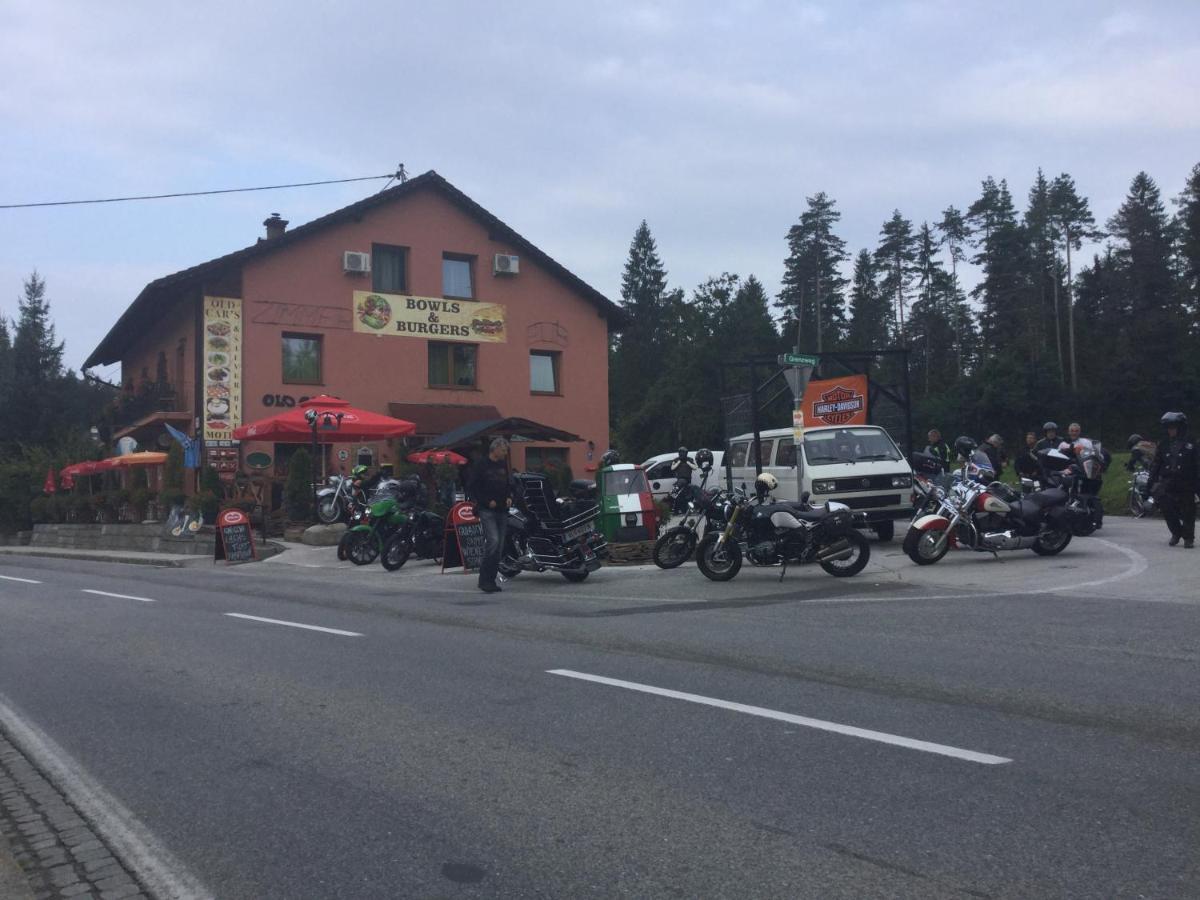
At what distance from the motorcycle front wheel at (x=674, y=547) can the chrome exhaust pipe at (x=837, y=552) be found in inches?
91.7

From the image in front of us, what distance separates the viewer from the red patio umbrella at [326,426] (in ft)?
73.6

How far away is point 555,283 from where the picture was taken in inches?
1420

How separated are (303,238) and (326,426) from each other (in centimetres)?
1096

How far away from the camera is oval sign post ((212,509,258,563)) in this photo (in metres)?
20.6

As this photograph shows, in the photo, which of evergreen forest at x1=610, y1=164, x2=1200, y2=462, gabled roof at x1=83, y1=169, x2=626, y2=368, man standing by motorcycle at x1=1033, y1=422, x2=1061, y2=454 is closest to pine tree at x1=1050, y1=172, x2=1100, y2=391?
evergreen forest at x1=610, y1=164, x2=1200, y2=462

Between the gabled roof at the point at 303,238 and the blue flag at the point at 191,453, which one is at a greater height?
the gabled roof at the point at 303,238

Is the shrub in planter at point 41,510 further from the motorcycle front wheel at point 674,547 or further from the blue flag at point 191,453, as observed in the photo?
the motorcycle front wheel at point 674,547

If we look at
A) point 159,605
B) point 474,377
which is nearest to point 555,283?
point 474,377

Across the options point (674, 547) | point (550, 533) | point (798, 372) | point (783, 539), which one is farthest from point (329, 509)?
point (783, 539)

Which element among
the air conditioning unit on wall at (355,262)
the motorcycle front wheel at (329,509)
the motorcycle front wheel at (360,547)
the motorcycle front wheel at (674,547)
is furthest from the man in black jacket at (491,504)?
the air conditioning unit on wall at (355,262)

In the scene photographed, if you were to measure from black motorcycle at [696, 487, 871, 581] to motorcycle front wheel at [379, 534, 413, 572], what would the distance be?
5.74 m

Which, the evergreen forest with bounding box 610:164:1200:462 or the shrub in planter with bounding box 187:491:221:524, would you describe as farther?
the evergreen forest with bounding box 610:164:1200:462

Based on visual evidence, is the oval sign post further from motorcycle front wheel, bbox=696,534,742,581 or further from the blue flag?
motorcycle front wheel, bbox=696,534,742,581

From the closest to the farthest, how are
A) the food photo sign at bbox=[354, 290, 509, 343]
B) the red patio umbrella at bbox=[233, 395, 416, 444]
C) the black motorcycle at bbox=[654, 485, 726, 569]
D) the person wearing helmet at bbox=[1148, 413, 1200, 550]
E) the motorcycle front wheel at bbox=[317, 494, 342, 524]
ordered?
the person wearing helmet at bbox=[1148, 413, 1200, 550], the black motorcycle at bbox=[654, 485, 726, 569], the red patio umbrella at bbox=[233, 395, 416, 444], the motorcycle front wheel at bbox=[317, 494, 342, 524], the food photo sign at bbox=[354, 290, 509, 343]
